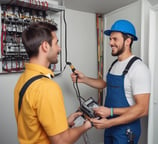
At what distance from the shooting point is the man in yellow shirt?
94cm

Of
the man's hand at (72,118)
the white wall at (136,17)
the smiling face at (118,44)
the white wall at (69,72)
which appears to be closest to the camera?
the man's hand at (72,118)

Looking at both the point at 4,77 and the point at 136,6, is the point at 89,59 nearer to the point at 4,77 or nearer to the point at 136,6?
the point at 136,6

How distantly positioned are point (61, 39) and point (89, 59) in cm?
57

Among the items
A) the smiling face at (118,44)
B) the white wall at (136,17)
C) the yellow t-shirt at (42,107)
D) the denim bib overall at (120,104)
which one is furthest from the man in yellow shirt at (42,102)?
the white wall at (136,17)

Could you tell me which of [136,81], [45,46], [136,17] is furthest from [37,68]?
[136,17]

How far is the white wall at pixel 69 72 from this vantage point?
1927 mm

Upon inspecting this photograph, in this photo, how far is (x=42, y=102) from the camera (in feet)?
3.05

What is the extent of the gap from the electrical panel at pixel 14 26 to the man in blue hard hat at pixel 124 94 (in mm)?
828

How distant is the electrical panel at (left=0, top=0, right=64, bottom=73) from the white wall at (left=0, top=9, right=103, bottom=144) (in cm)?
15

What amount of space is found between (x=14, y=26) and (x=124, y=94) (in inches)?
50.7

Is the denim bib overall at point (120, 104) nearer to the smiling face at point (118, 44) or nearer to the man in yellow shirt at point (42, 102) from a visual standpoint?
the smiling face at point (118, 44)

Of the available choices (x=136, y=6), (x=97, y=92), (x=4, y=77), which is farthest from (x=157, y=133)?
(x=4, y=77)

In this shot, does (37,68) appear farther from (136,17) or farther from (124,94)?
(136,17)

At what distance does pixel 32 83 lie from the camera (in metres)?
0.98
